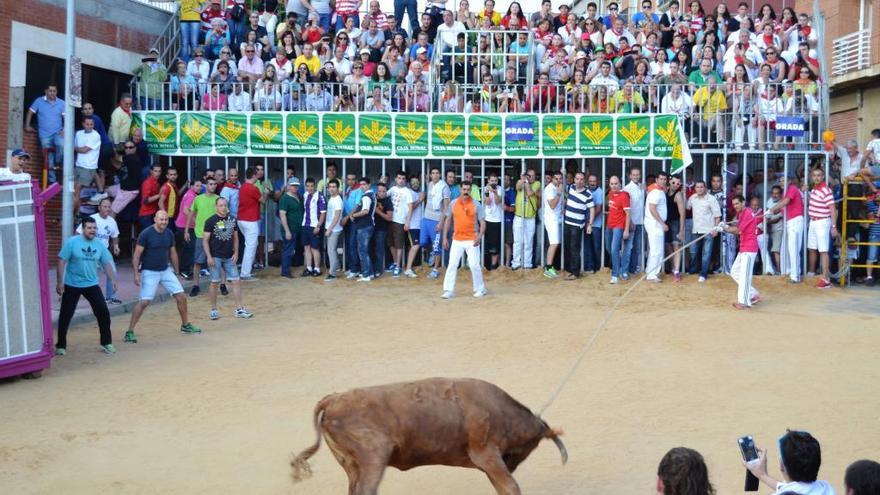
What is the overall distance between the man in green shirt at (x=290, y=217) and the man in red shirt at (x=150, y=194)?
2334 millimetres

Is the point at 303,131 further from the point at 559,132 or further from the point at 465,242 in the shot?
the point at 559,132

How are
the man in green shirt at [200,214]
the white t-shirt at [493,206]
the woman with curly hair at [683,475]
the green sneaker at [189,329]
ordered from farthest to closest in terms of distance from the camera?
the white t-shirt at [493,206] < the man in green shirt at [200,214] < the green sneaker at [189,329] < the woman with curly hair at [683,475]

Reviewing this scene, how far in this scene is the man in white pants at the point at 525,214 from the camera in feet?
63.7

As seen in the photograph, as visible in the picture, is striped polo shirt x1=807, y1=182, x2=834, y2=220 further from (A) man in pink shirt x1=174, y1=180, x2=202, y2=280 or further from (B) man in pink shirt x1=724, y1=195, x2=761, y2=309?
(A) man in pink shirt x1=174, y1=180, x2=202, y2=280

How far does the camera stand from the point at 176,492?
8258mm

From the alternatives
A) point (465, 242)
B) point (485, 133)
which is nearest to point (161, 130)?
point (485, 133)

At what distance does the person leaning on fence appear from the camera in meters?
13.0

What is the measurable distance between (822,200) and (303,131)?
382 inches

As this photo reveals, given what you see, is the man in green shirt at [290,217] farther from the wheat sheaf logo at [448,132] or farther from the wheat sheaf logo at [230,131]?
the wheat sheaf logo at [448,132]

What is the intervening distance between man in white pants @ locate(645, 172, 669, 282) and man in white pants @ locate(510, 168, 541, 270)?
2133 mm

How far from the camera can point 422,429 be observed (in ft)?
22.8

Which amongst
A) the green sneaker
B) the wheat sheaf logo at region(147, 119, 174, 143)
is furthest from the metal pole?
the wheat sheaf logo at region(147, 119, 174, 143)

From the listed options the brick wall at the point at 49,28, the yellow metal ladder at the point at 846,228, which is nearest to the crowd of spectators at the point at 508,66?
the brick wall at the point at 49,28

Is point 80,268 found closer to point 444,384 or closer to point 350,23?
point 444,384
